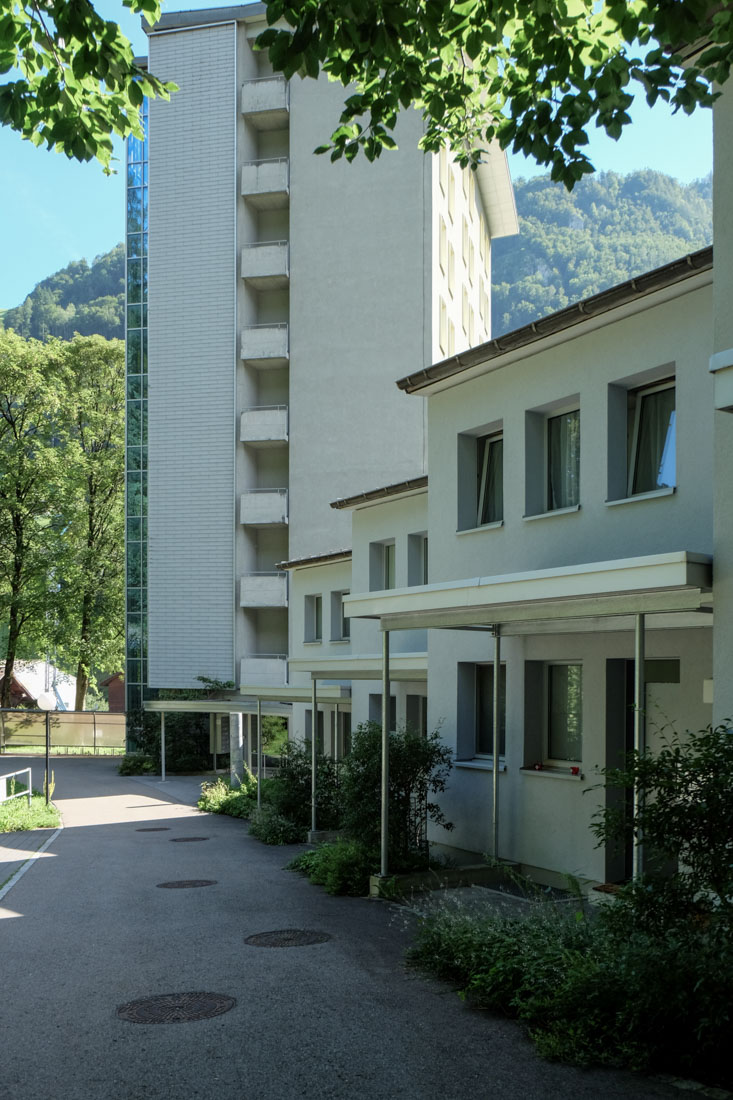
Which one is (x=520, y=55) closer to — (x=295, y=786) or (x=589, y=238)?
(x=295, y=786)

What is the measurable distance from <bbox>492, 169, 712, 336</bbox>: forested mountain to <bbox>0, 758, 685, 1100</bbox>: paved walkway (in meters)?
109

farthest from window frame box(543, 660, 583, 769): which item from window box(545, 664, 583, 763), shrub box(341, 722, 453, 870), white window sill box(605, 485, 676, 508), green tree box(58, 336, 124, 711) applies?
green tree box(58, 336, 124, 711)

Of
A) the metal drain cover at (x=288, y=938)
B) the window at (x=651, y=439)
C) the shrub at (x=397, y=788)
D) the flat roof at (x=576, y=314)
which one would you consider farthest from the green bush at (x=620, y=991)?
the flat roof at (x=576, y=314)

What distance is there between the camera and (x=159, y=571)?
1539 inches

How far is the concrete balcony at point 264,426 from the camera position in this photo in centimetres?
3778

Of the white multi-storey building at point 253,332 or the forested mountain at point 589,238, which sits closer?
the white multi-storey building at point 253,332

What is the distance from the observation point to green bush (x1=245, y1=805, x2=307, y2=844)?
1906 centimetres

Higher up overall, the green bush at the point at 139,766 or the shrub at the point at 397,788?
the shrub at the point at 397,788

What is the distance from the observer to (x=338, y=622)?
26.0 meters

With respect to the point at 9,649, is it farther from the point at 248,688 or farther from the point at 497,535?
the point at 497,535

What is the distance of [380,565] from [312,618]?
617 cm

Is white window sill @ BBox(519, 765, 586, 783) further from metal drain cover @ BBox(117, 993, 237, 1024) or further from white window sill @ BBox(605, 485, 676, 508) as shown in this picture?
metal drain cover @ BBox(117, 993, 237, 1024)

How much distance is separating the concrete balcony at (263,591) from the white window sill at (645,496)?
85.2ft

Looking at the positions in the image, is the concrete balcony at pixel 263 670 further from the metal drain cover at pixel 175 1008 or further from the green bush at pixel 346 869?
the metal drain cover at pixel 175 1008
